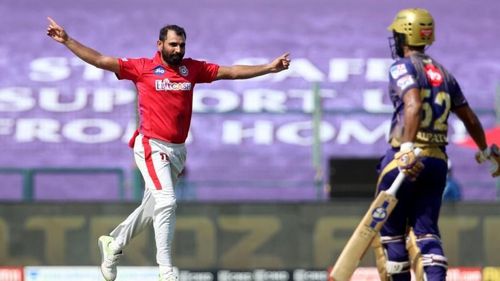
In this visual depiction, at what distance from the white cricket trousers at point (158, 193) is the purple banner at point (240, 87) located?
6.57 meters

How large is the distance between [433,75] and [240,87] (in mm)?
16957

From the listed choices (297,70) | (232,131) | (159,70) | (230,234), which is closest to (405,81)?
(159,70)

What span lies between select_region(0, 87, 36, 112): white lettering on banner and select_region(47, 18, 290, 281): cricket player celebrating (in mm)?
13687

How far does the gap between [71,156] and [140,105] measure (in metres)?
10.2

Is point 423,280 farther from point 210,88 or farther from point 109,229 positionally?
point 210,88

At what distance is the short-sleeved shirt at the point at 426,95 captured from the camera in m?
10.0

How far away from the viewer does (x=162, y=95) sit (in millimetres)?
11430

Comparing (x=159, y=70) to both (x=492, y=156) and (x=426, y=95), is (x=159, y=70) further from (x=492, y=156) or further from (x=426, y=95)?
(x=492, y=156)

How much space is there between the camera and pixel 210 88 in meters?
26.8

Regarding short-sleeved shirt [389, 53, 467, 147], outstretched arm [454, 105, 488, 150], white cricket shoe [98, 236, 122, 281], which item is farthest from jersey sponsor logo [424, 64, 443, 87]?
white cricket shoe [98, 236, 122, 281]

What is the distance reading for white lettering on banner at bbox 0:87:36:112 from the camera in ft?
82.4

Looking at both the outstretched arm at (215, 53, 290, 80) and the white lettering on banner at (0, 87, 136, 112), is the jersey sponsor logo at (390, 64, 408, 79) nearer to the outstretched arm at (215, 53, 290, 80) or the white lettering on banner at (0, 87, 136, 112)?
the outstretched arm at (215, 53, 290, 80)

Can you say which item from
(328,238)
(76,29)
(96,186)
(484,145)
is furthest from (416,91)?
Answer: (76,29)

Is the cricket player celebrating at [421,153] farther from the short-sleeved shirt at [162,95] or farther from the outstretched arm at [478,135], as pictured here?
the short-sleeved shirt at [162,95]
